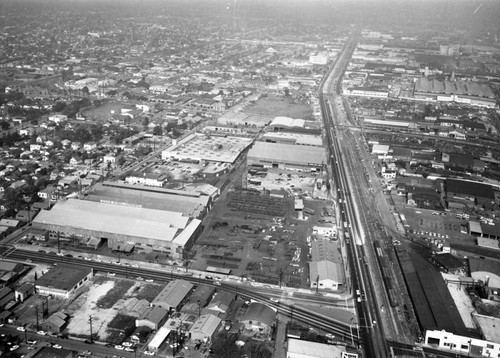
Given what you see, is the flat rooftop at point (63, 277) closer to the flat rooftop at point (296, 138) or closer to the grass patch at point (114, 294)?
the grass patch at point (114, 294)

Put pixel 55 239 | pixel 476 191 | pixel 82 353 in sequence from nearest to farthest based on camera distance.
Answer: pixel 82 353
pixel 55 239
pixel 476 191

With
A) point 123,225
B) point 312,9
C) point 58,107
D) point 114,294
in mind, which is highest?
point 312,9

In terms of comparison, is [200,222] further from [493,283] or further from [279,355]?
[493,283]

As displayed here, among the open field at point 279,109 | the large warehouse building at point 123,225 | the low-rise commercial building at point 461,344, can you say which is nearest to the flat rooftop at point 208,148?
the open field at point 279,109

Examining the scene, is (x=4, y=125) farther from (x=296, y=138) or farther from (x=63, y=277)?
(x=63, y=277)

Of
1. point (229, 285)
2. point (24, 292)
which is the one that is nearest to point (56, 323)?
point (24, 292)

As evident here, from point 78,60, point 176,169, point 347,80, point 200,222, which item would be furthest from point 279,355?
point 78,60
